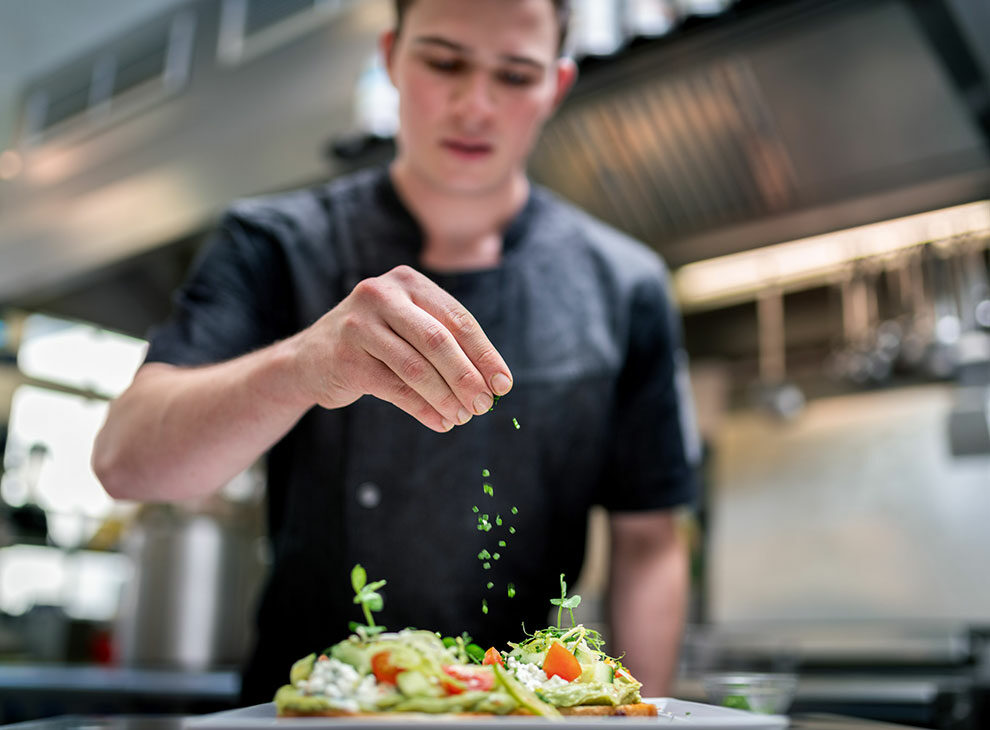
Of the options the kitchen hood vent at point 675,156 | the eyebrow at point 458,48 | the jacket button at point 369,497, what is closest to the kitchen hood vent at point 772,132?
the kitchen hood vent at point 675,156

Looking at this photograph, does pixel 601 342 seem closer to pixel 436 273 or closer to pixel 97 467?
pixel 436 273

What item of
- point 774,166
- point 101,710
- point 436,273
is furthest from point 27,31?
point 436,273

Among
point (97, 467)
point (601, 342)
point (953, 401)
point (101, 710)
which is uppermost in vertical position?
point (953, 401)

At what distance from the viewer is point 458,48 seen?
1336mm

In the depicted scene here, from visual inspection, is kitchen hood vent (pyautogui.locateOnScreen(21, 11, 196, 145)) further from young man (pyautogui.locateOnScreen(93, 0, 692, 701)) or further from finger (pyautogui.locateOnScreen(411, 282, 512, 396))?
finger (pyautogui.locateOnScreen(411, 282, 512, 396))

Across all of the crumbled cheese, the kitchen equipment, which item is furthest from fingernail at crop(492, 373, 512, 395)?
the kitchen equipment

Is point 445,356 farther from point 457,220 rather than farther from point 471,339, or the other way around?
point 457,220

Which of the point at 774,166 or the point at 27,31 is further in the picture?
the point at 27,31

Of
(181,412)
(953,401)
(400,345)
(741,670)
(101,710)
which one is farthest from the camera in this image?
(953,401)

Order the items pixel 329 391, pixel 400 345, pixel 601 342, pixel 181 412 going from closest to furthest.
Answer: pixel 400 345, pixel 329 391, pixel 181 412, pixel 601 342

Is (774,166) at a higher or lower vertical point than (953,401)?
higher

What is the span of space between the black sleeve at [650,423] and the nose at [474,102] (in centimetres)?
43

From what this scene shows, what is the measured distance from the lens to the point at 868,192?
8.29 ft

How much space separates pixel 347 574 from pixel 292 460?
0.67 feet
